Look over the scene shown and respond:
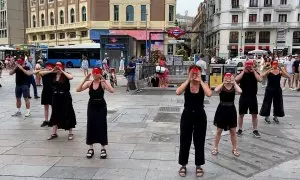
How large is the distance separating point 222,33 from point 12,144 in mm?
69233

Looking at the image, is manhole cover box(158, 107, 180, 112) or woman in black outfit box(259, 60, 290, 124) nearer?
woman in black outfit box(259, 60, 290, 124)

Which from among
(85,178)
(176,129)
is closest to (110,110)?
(176,129)

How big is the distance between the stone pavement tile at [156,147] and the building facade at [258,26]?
6099cm

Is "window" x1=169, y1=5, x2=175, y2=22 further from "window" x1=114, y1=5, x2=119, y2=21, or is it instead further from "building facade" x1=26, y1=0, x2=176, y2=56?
"window" x1=114, y1=5, x2=119, y2=21

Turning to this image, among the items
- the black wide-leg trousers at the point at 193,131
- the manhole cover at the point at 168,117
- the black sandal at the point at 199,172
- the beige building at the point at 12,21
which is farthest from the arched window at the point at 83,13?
the black sandal at the point at 199,172

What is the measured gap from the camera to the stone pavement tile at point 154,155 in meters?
6.41

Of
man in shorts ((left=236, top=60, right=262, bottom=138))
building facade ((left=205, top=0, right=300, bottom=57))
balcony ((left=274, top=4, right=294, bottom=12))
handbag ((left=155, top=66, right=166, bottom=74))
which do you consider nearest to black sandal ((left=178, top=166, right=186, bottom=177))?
man in shorts ((left=236, top=60, right=262, bottom=138))

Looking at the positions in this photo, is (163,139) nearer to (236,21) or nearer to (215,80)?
(215,80)

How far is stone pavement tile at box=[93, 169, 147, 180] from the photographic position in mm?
5457

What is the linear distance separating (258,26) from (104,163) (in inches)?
2690

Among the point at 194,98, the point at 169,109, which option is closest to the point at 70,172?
the point at 194,98

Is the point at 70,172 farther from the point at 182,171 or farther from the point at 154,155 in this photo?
the point at 182,171

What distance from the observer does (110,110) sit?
11.5m

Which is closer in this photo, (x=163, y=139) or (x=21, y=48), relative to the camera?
(x=163, y=139)
